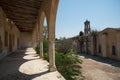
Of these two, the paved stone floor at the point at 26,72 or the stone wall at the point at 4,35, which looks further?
the stone wall at the point at 4,35

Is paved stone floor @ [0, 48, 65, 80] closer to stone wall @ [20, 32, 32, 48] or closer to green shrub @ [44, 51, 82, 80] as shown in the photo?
green shrub @ [44, 51, 82, 80]

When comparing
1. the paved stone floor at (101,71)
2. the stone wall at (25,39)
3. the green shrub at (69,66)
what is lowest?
the paved stone floor at (101,71)

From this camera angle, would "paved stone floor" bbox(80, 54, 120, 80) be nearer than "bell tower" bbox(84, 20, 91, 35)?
Yes

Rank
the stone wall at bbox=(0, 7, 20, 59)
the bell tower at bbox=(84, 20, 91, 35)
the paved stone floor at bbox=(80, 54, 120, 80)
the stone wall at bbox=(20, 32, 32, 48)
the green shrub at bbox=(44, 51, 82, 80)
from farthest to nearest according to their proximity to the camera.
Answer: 1. the bell tower at bbox=(84, 20, 91, 35)
2. the stone wall at bbox=(20, 32, 32, 48)
3. the paved stone floor at bbox=(80, 54, 120, 80)
4. the stone wall at bbox=(0, 7, 20, 59)
5. the green shrub at bbox=(44, 51, 82, 80)

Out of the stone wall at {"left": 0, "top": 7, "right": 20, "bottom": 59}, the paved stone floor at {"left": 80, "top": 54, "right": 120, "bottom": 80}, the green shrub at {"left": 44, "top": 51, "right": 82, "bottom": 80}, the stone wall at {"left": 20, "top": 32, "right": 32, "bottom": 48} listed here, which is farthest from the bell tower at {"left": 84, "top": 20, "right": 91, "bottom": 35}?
the green shrub at {"left": 44, "top": 51, "right": 82, "bottom": 80}

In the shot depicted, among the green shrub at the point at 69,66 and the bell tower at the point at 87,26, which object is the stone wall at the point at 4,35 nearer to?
the green shrub at the point at 69,66

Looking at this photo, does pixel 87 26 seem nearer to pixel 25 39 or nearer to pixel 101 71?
pixel 25 39

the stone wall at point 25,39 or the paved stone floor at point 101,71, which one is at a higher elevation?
the stone wall at point 25,39

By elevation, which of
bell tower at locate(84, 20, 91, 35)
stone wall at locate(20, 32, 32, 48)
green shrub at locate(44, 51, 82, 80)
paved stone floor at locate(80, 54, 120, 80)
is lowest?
paved stone floor at locate(80, 54, 120, 80)

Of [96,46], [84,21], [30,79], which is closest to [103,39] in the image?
[96,46]

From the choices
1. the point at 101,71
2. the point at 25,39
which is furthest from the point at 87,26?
the point at 101,71

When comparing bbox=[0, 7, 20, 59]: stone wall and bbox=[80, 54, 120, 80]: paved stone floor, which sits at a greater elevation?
bbox=[0, 7, 20, 59]: stone wall

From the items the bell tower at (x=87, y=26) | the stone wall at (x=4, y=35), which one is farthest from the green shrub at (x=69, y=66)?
the bell tower at (x=87, y=26)

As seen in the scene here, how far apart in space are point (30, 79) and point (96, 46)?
23.5 m
